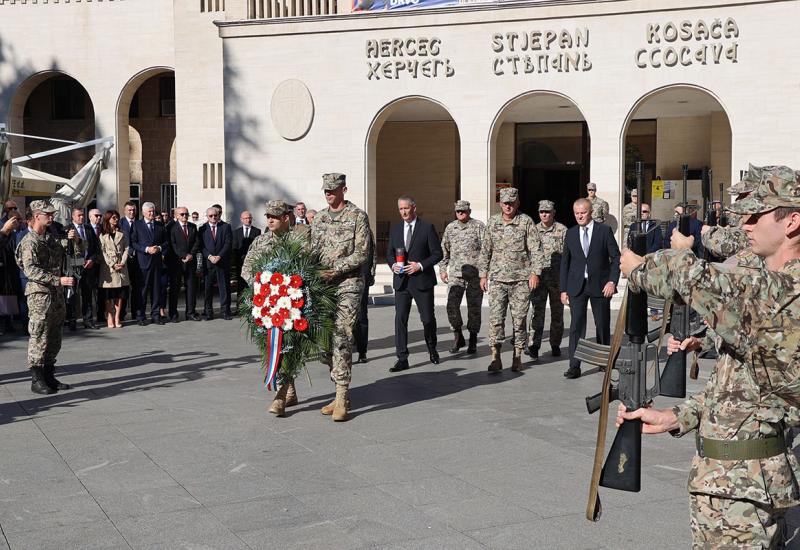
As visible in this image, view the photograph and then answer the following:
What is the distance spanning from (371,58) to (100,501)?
55.5 feet

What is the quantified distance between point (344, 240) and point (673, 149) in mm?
18604

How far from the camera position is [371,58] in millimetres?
22047

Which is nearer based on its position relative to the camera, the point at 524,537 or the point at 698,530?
the point at 698,530

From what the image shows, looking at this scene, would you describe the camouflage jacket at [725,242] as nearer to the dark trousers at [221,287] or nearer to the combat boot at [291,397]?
the combat boot at [291,397]

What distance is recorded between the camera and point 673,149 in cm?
2595

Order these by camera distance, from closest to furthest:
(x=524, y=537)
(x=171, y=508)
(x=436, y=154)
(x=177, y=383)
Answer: (x=524, y=537) < (x=171, y=508) < (x=177, y=383) < (x=436, y=154)

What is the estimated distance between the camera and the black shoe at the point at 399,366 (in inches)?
458

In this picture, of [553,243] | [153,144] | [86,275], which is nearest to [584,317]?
[553,243]

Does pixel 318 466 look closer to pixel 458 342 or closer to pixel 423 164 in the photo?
pixel 458 342

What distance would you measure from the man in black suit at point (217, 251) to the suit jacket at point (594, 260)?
7349mm

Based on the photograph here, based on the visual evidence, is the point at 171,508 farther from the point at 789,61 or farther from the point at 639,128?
the point at 639,128

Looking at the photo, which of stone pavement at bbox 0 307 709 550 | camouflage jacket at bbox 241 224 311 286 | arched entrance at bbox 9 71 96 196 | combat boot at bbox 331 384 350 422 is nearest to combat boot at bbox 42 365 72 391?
stone pavement at bbox 0 307 709 550

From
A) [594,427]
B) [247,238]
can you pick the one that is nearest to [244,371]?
[594,427]

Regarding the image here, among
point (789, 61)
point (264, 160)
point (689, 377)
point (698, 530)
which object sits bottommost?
point (689, 377)
